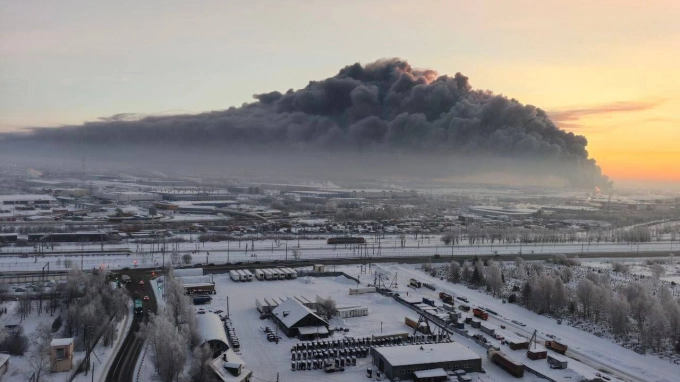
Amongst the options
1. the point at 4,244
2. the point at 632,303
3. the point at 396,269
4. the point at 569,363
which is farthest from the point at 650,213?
the point at 4,244

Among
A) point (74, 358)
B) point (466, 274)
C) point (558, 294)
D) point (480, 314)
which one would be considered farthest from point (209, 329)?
point (466, 274)

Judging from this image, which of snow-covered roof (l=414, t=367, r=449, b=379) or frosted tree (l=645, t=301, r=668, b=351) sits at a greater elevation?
frosted tree (l=645, t=301, r=668, b=351)

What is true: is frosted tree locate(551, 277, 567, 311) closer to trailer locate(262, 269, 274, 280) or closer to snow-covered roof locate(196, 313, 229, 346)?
snow-covered roof locate(196, 313, 229, 346)

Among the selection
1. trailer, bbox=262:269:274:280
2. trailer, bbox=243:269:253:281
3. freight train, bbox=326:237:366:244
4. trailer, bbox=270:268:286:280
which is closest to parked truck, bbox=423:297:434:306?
trailer, bbox=270:268:286:280

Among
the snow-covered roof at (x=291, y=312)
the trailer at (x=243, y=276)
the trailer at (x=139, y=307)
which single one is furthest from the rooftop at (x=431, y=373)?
the trailer at (x=243, y=276)

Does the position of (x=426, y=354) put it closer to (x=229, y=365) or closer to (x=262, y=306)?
(x=229, y=365)

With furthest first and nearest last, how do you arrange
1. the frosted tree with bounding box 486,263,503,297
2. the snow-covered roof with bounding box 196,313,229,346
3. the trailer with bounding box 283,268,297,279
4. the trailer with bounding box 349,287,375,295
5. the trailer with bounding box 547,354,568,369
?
the trailer with bounding box 283,268,297,279, the frosted tree with bounding box 486,263,503,297, the trailer with bounding box 349,287,375,295, the snow-covered roof with bounding box 196,313,229,346, the trailer with bounding box 547,354,568,369
